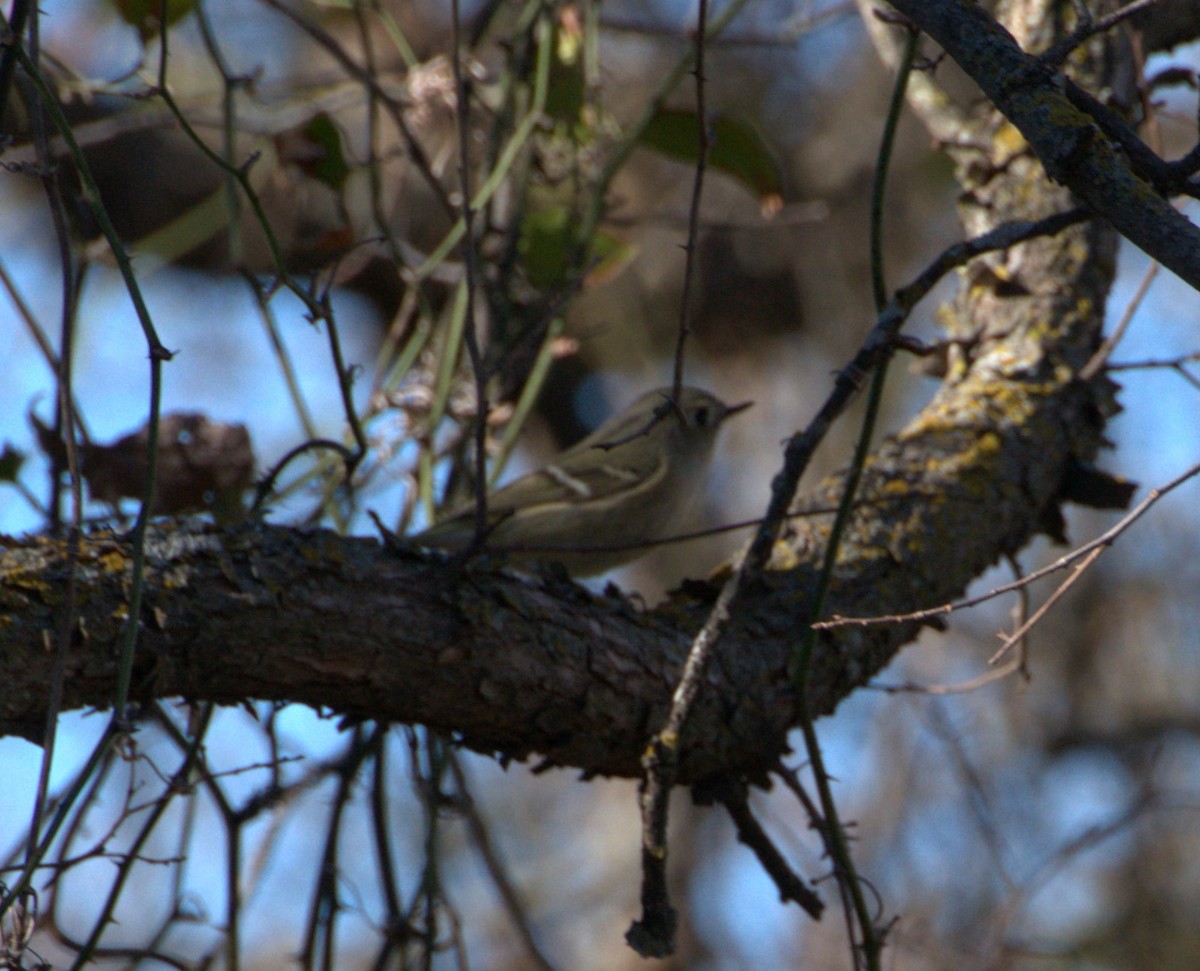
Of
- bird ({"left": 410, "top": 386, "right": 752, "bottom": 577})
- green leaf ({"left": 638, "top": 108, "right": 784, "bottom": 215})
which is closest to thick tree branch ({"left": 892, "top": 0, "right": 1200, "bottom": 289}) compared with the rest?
green leaf ({"left": 638, "top": 108, "right": 784, "bottom": 215})

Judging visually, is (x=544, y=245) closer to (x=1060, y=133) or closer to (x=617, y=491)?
(x=617, y=491)

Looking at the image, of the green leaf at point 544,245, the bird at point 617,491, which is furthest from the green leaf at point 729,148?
the bird at point 617,491

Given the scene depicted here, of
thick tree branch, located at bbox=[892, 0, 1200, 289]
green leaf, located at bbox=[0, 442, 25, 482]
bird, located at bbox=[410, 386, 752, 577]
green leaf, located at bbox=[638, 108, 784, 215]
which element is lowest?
thick tree branch, located at bbox=[892, 0, 1200, 289]

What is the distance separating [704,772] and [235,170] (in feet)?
3.76

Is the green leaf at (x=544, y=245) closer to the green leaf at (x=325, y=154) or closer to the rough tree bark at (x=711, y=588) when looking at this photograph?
the green leaf at (x=325, y=154)

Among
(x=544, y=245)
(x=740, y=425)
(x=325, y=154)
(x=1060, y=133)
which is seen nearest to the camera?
(x=1060, y=133)

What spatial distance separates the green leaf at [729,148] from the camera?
261cm

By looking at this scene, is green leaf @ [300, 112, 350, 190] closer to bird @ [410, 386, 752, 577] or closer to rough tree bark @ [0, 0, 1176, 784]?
bird @ [410, 386, 752, 577]

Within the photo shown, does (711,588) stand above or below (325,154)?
below

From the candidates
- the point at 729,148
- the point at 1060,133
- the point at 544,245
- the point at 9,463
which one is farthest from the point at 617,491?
the point at 1060,133

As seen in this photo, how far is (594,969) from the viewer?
5438 mm

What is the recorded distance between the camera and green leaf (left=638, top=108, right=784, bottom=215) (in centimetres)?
261

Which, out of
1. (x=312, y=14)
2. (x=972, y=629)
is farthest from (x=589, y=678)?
(x=312, y=14)

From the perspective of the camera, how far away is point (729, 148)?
265 cm
